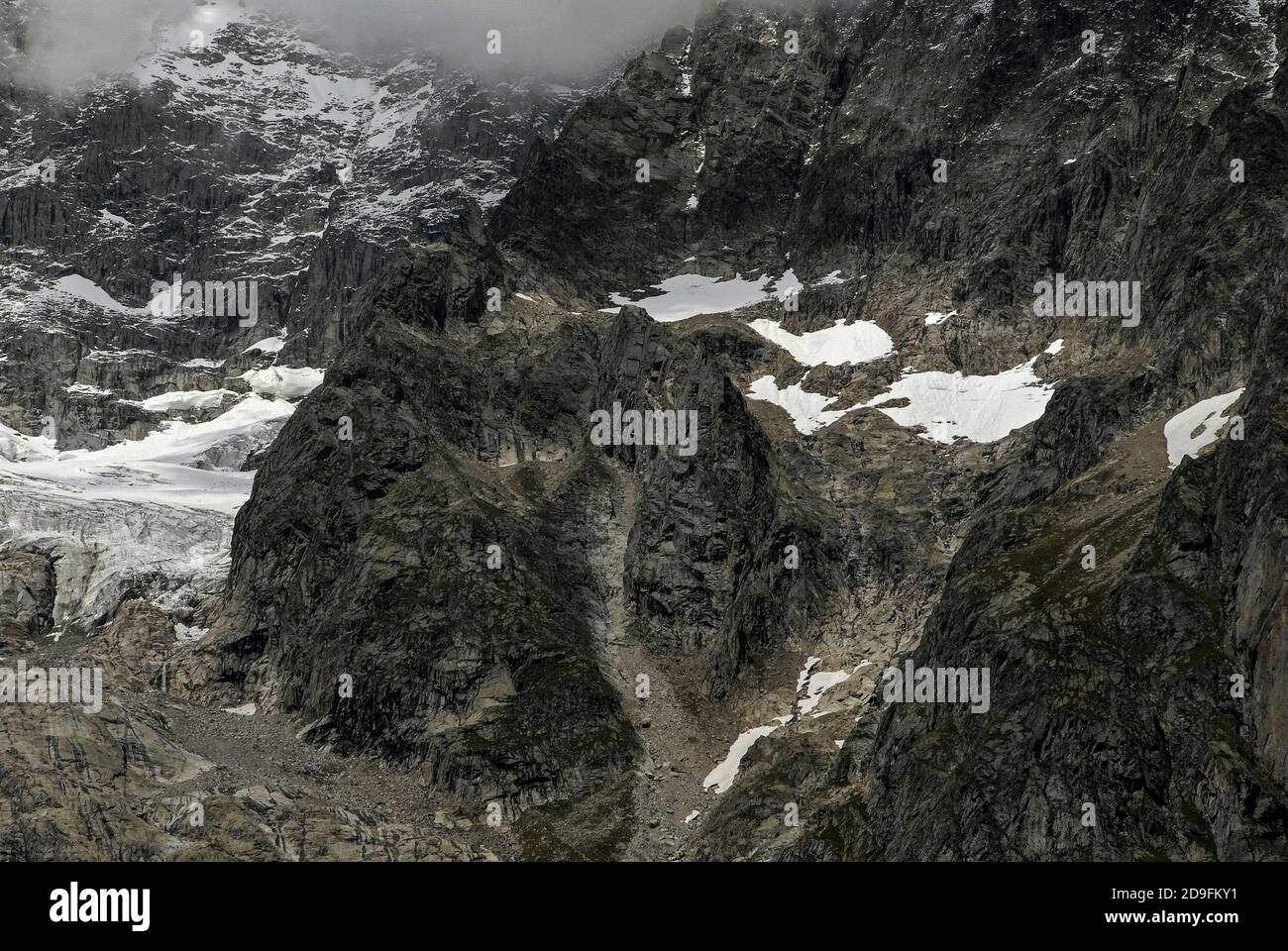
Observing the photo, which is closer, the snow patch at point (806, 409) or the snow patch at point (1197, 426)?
the snow patch at point (1197, 426)

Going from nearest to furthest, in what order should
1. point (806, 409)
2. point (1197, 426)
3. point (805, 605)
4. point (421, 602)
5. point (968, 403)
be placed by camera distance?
point (1197, 426) < point (805, 605) < point (421, 602) < point (968, 403) < point (806, 409)

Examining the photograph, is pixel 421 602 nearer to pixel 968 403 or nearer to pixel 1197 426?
pixel 968 403

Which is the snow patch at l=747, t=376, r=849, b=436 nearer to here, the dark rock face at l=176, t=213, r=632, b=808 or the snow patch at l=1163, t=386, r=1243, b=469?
the dark rock face at l=176, t=213, r=632, b=808

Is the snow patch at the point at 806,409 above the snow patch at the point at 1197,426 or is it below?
above

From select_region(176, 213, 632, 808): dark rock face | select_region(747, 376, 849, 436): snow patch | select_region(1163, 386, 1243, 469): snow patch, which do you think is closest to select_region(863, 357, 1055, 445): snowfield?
select_region(747, 376, 849, 436): snow patch

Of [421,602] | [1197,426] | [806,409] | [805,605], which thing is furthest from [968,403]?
[421,602]

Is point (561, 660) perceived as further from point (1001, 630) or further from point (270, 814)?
point (1001, 630)

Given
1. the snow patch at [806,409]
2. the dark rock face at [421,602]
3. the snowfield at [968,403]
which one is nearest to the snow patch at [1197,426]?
the snowfield at [968,403]

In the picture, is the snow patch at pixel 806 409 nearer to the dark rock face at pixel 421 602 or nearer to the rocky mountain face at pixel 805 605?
the rocky mountain face at pixel 805 605

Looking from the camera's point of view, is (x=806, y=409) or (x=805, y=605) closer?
(x=805, y=605)

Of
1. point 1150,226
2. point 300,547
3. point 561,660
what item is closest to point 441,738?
point 561,660

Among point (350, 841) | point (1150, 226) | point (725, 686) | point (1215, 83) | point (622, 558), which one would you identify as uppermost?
point (1215, 83)
